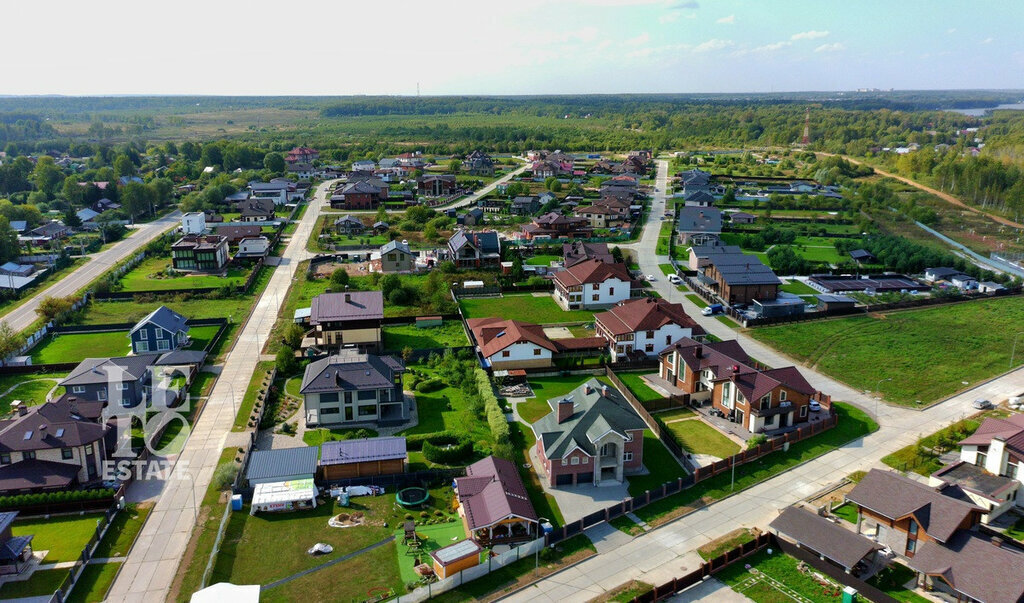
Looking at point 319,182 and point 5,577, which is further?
point 319,182

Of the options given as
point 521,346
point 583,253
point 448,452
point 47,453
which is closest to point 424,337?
point 521,346

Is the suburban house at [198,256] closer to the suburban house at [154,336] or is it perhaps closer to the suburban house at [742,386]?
the suburban house at [154,336]

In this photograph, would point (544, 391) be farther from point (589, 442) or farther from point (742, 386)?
point (742, 386)

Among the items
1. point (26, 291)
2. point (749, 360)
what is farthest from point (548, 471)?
point (26, 291)

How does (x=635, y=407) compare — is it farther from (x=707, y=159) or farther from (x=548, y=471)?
(x=707, y=159)

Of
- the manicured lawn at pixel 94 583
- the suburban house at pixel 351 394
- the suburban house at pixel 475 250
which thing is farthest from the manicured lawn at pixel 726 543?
the suburban house at pixel 475 250

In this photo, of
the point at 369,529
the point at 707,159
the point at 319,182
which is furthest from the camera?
the point at 707,159
